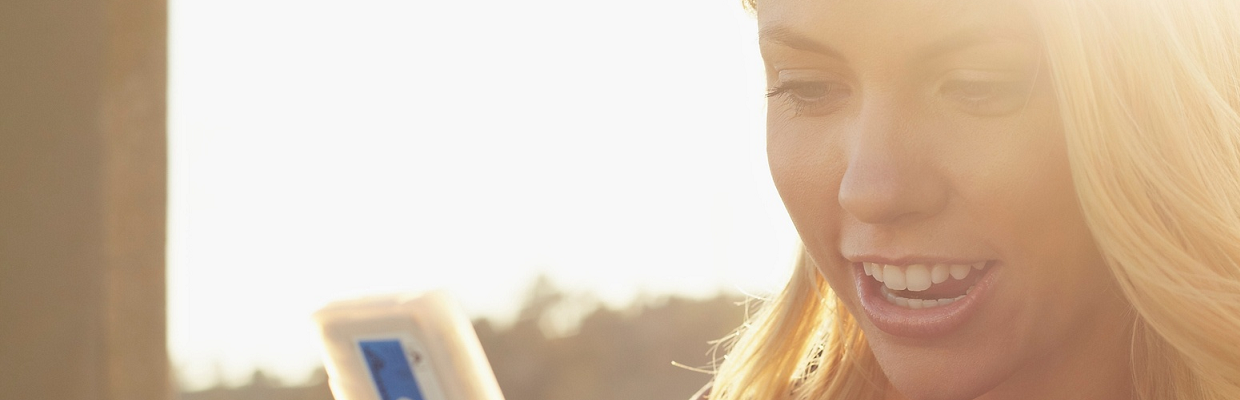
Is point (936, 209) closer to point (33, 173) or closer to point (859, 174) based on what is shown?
point (859, 174)

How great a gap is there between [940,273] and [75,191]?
1746mm

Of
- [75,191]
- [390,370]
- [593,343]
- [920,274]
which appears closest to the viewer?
[390,370]

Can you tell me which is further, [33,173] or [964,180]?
[33,173]

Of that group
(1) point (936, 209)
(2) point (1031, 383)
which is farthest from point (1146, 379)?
(1) point (936, 209)

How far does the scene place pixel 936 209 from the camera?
1223 millimetres

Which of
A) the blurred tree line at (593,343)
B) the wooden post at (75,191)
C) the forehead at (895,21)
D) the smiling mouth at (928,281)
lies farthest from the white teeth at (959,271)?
the blurred tree line at (593,343)

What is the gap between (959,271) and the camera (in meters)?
1.25

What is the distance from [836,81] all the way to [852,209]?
16 cm

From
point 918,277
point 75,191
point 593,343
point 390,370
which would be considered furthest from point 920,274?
point 593,343

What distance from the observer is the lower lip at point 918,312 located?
124 centimetres

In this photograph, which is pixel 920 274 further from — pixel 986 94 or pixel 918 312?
pixel 986 94

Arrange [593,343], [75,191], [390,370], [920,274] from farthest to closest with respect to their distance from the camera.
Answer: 1. [593,343]
2. [75,191]
3. [920,274]
4. [390,370]

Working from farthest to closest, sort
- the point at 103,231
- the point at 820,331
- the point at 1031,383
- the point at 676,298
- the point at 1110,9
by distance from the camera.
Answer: the point at 676,298
the point at 103,231
the point at 820,331
the point at 1031,383
the point at 1110,9

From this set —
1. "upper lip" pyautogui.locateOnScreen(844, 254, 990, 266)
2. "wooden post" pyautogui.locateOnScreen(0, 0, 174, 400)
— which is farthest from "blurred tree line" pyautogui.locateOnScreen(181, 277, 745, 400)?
"upper lip" pyautogui.locateOnScreen(844, 254, 990, 266)
